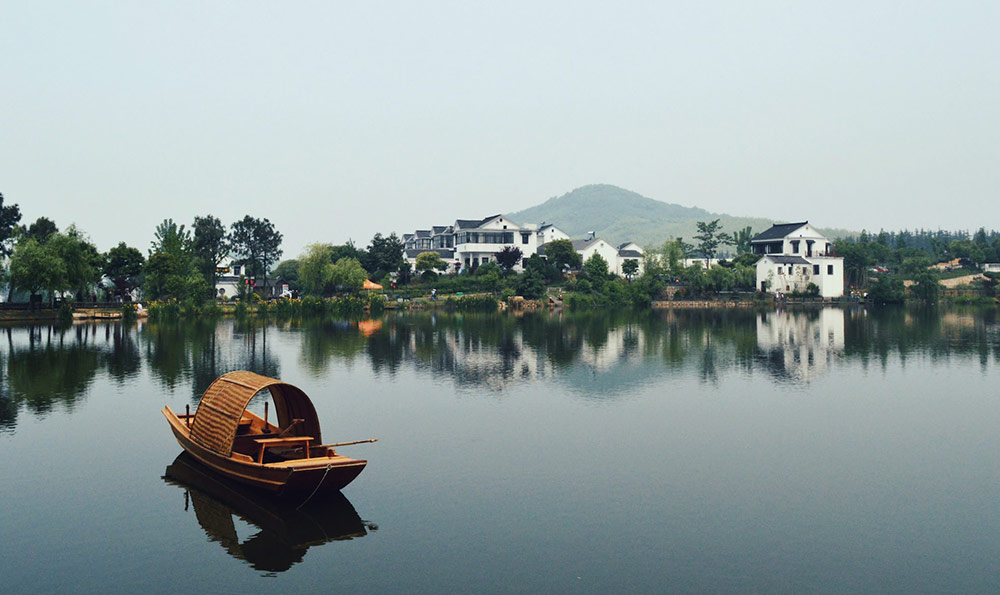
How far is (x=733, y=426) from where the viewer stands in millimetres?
25109

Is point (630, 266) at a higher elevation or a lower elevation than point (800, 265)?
higher

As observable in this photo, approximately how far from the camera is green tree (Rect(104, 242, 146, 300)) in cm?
7725

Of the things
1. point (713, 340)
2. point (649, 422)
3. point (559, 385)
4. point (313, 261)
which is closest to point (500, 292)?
point (313, 261)

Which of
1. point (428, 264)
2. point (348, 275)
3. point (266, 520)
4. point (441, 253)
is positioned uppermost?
point (441, 253)

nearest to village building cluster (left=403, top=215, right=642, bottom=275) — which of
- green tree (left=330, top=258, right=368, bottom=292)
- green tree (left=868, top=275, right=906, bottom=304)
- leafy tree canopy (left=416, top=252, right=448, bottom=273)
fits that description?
leafy tree canopy (left=416, top=252, right=448, bottom=273)

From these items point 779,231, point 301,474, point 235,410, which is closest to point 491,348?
point 235,410

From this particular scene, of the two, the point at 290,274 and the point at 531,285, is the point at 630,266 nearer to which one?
the point at 531,285

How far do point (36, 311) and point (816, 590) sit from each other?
72.1 m

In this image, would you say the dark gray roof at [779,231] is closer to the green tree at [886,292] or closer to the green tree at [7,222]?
the green tree at [886,292]

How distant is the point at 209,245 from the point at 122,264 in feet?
77.2

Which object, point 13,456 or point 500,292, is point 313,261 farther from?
point 13,456

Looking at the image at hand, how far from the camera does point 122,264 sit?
7775 centimetres

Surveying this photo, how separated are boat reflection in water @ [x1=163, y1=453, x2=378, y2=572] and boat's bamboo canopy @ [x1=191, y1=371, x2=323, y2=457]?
106 cm

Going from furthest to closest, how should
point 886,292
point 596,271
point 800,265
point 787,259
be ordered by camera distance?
point 800,265
point 787,259
point 886,292
point 596,271
